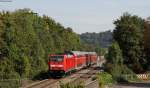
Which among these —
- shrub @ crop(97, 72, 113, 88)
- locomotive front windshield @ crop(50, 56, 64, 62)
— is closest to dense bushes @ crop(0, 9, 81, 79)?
locomotive front windshield @ crop(50, 56, 64, 62)

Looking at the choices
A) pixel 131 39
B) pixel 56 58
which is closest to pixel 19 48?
pixel 56 58

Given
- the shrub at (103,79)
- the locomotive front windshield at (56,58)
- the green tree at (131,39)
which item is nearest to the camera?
the shrub at (103,79)

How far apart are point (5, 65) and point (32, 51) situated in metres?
9.11

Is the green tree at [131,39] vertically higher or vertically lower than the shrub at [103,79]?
higher

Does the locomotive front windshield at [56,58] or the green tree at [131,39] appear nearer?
the locomotive front windshield at [56,58]

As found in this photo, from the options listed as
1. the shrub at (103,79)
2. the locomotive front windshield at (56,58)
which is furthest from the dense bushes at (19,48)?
the shrub at (103,79)

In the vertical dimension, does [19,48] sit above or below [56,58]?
above

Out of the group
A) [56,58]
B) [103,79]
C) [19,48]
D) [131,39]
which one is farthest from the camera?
[131,39]

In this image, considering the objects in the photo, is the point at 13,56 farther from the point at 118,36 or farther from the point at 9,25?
the point at 118,36

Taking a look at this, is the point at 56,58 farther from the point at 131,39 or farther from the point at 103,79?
the point at 103,79

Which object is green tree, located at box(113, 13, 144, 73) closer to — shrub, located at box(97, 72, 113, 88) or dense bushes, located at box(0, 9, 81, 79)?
dense bushes, located at box(0, 9, 81, 79)

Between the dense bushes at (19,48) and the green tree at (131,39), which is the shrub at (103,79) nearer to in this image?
the dense bushes at (19,48)

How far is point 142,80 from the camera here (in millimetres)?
63656

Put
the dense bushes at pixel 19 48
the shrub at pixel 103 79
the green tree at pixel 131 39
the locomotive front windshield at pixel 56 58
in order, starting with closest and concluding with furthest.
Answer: the shrub at pixel 103 79 → the dense bushes at pixel 19 48 → the locomotive front windshield at pixel 56 58 → the green tree at pixel 131 39
